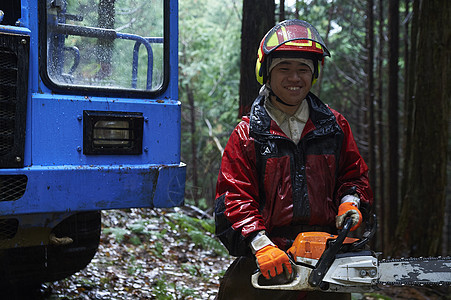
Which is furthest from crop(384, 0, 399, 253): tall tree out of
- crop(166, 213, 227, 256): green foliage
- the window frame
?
the window frame

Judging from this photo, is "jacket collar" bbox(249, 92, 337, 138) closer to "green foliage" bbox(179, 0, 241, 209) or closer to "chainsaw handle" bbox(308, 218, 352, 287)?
"chainsaw handle" bbox(308, 218, 352, 287)

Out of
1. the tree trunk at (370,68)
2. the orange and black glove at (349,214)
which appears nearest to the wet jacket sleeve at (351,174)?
the orange and black glove at (349,214)

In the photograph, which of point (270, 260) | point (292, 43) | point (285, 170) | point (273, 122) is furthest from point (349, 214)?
point (292, 43)

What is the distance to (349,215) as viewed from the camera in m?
2.38

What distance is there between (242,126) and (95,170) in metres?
1.21

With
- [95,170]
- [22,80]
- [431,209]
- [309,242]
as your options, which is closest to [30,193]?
[95,170]

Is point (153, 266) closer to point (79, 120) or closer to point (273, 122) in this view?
point (79, 120)

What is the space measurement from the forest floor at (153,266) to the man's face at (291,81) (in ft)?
8.68

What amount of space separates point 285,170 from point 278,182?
0.24 feet

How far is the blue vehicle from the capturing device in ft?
9.86

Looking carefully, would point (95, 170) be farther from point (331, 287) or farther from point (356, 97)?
Result: point (356, 97)

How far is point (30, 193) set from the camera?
2.98 metres

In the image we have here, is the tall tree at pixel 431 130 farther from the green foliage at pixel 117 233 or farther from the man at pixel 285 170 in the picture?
the green foliage at pixel 117 233

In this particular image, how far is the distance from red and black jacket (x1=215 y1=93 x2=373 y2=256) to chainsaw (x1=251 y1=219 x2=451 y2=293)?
0.16 m
